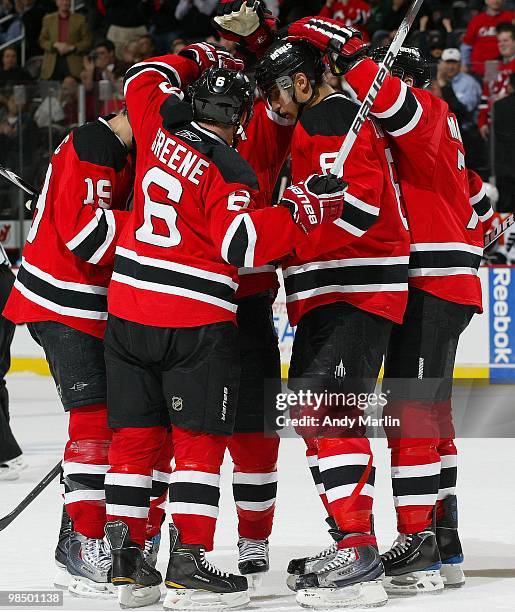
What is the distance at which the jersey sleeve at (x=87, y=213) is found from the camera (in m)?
3.45

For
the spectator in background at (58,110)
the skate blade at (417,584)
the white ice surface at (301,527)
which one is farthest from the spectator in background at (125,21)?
the skate blade at (417,584)

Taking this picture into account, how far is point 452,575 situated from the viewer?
3.58m

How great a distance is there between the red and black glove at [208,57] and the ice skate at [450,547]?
1.37 m

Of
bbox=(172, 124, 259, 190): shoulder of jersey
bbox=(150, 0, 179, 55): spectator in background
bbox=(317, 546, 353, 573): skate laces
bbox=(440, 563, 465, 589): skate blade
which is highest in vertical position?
bbox=(150, 0, 179, 55): spectator in background

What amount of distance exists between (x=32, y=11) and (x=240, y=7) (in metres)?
7.59

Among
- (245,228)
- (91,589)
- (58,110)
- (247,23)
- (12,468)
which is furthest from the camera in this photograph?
(58,110)

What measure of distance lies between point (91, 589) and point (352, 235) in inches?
45.4

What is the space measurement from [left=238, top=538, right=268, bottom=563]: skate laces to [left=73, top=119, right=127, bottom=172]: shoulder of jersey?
107 cm

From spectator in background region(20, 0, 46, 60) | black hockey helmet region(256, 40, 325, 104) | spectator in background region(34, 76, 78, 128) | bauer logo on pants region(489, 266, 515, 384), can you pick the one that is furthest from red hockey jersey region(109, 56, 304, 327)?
spectator in background region(20, 0, 46, 60)

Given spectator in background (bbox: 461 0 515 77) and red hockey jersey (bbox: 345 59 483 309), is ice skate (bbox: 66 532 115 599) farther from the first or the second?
spectator in background (bbox: 461 0 515 77)

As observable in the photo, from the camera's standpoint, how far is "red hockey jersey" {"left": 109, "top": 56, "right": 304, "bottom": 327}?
3184mm

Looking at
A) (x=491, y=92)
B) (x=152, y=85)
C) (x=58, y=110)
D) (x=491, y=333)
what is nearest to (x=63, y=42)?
(x=58, y=110)

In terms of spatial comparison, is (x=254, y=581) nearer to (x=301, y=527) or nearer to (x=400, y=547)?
(x=400, y=547)

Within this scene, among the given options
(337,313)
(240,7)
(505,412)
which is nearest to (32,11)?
(505,412)
